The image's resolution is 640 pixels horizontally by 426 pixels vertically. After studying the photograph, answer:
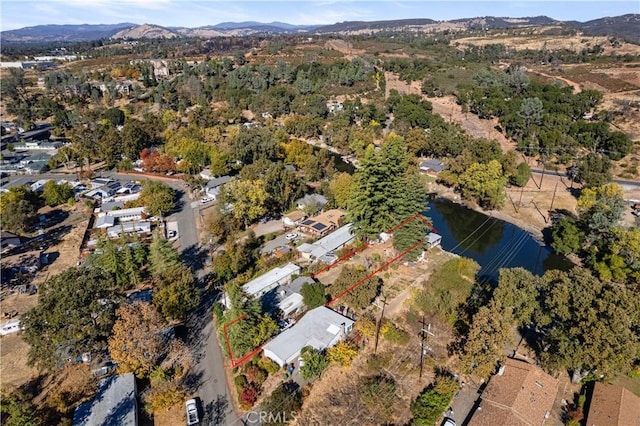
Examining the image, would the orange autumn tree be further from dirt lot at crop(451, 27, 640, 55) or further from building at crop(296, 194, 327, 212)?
dirt lot at crop(451, 27, 640, 55)

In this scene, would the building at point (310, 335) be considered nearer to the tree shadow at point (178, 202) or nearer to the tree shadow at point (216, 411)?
the tree shadow at point (216, 411)

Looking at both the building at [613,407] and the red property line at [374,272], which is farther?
the red property line at [374,272]

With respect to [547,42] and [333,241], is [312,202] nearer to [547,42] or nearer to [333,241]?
[333,241]

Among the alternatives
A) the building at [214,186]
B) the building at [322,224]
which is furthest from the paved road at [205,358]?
the building at [322,224]

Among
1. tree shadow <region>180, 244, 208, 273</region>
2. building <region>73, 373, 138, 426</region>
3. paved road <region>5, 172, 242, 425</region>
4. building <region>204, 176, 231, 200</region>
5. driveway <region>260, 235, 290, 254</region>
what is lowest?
paved road <region>5, 172, 242, 425</region>

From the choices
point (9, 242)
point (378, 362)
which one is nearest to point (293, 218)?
point (378, 362)

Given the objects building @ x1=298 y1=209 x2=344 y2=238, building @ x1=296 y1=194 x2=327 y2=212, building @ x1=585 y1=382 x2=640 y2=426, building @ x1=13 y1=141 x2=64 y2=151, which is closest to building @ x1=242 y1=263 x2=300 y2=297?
building @ x1=298 y1=209 x2=344 y2=238
